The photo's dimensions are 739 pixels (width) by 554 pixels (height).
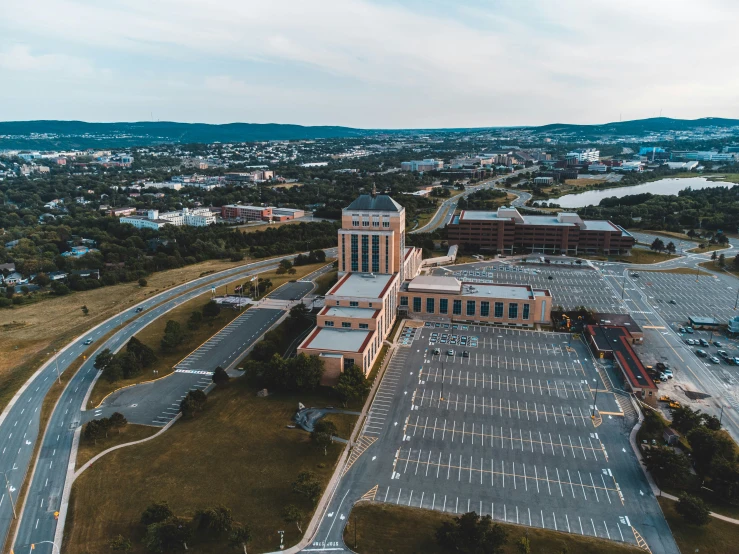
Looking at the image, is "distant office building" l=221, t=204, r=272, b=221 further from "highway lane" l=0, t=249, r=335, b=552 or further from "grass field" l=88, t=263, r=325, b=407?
"highway lane" l=0, t=249, r=335, b=552

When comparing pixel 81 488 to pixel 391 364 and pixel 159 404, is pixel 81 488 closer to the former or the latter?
pixel 159 404

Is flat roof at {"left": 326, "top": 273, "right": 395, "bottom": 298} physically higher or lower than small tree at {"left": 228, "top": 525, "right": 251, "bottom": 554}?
higher

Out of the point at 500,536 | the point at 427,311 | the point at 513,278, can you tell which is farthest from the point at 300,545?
the point at 513,278

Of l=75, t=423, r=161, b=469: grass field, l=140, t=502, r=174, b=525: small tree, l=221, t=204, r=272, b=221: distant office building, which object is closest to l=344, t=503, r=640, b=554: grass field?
l=140, t=502, r=174, b=525: small tree

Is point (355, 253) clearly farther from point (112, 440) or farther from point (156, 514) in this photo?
point (156, 514)

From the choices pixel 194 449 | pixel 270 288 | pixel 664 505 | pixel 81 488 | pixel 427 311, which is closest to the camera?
pixel 664 505

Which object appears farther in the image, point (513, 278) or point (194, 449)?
point (513, 278)
